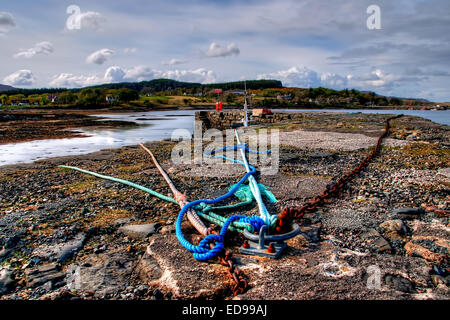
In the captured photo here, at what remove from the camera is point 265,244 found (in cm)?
270

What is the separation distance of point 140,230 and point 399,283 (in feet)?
8.36

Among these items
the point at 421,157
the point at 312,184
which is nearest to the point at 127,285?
the point at 312,184

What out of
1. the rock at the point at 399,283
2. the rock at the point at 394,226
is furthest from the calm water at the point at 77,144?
the rock at the point at 399,283

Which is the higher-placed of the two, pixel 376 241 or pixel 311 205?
pixel 311 205

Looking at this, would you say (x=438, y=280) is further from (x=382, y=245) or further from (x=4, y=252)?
(x=4, y=252)

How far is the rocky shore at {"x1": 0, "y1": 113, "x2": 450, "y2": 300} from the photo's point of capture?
2.22m

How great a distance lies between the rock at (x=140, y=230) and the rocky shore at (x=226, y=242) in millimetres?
12

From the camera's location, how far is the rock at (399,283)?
2084 mm

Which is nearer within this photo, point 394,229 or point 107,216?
point 394,229

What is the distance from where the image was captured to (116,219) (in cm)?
372

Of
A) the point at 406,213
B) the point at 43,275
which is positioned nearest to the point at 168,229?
the point at 43,275

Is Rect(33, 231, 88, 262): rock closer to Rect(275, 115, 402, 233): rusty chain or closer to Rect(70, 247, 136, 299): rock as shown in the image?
Rect(70, 247, 136, 299): rock
